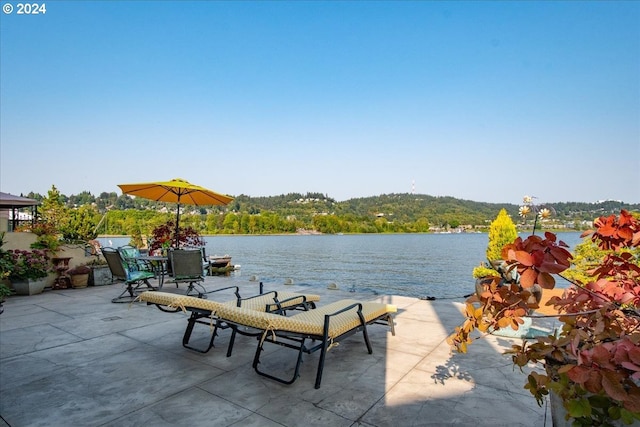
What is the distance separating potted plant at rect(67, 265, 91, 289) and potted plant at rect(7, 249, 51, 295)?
444 mm

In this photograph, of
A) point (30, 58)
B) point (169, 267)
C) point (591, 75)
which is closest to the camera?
point (169, 267)

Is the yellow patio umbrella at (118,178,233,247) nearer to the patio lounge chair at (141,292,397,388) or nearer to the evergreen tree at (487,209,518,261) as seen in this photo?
the patio lounge chair at (141,292,397,388)

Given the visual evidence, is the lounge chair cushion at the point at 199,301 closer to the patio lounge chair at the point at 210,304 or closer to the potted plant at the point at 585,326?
the patio lounge chair at the point at 210,304

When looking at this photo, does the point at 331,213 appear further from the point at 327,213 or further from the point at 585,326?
the point at 585,326

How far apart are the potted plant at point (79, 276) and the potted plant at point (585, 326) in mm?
7772

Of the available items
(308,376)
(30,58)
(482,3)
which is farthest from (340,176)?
(308,376)

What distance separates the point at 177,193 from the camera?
25.4 ft

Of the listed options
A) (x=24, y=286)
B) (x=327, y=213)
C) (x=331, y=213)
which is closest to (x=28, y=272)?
(x=24, y=286)

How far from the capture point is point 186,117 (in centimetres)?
1662

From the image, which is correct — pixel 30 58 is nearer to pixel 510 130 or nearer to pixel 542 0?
pixel 542 0

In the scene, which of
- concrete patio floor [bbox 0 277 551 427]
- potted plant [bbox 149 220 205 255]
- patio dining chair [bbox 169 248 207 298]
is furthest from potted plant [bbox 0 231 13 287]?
potted plant [bbox 149 220 205 255]

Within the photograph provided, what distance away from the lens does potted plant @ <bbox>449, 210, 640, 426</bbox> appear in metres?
1.00

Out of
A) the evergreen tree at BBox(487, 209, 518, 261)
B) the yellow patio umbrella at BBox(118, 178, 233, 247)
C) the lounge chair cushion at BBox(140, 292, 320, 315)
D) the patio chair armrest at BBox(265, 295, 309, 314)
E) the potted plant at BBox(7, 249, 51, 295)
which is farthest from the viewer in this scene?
the evergreen tree at BBox(487, 209, 518, 261)

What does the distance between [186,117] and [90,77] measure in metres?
5.79
